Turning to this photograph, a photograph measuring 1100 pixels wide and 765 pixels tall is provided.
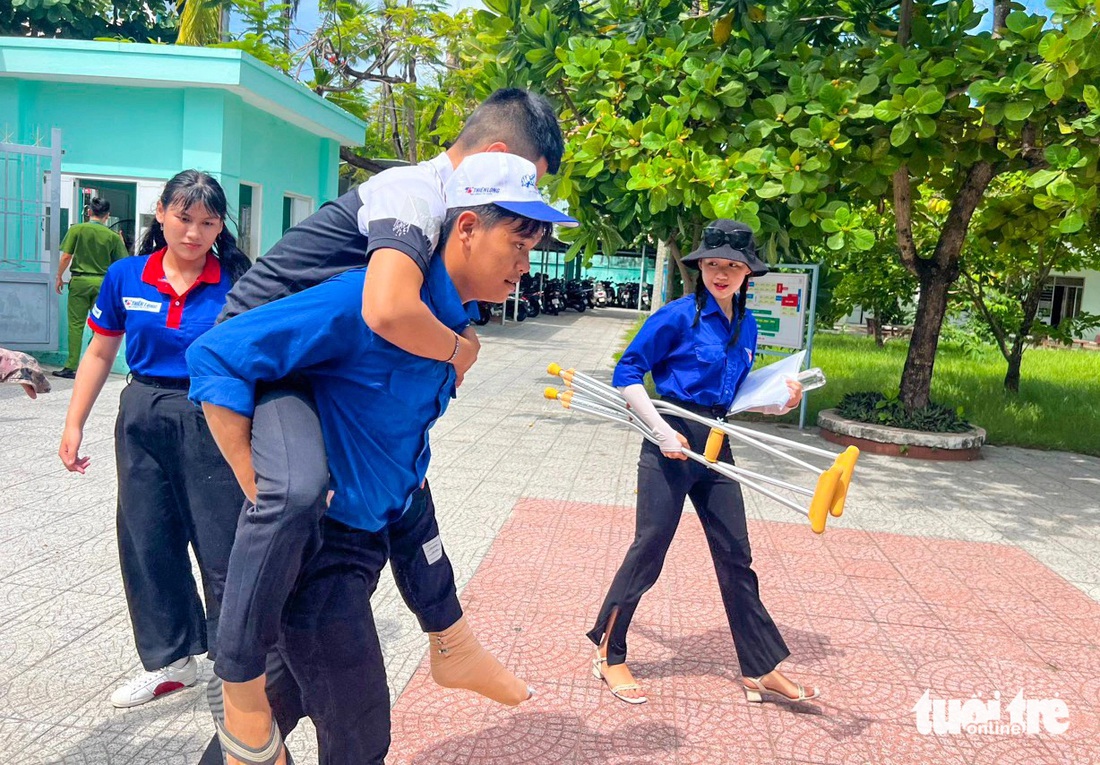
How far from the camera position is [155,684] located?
316 centimetres

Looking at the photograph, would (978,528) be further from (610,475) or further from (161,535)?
(161,535)

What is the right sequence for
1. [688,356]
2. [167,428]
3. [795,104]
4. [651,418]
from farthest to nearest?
[795,104] → [688,356] → [651,418] → [167,428]

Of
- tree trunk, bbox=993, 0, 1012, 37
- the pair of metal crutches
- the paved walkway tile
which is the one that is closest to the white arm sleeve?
the pair of metal crutches

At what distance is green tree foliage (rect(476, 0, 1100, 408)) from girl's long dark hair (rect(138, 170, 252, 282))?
4.09 metres

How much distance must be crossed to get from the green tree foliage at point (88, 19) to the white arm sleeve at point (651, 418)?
87.2 feet

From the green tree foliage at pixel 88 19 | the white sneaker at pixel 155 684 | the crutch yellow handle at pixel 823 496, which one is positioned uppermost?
the green tree foliage at pixel 88 19

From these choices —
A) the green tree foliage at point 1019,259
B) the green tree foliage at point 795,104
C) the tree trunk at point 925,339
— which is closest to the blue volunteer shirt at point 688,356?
the green tree foliage at point 795,104

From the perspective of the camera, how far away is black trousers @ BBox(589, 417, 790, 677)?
11.0ft

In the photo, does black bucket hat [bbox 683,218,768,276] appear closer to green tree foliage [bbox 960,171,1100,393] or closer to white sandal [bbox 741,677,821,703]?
white sandal [bbox 741,677,821,703]

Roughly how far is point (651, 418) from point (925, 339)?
7.16 m

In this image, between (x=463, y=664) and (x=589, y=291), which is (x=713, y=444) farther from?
(x=589, y=291)

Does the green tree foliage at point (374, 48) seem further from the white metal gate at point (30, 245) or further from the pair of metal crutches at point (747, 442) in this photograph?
the pair of metal crutches at point (747, 442)

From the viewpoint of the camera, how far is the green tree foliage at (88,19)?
1037 inches

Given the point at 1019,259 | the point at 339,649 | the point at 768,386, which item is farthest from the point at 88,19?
the point at 339,649
